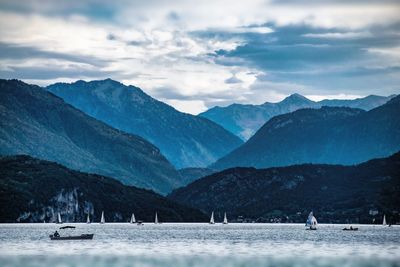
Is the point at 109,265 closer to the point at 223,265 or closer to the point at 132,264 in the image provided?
the point at 132,264

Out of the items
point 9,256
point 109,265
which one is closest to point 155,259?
point 109,265

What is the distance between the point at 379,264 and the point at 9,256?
278 feet

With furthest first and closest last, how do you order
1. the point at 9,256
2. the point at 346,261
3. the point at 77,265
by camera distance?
1. the point at 9,256
2. the point at 346,261
3. the point at 77,265

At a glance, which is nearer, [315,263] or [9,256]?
[315,263]

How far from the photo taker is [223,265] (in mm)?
165000

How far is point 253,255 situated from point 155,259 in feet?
87.8

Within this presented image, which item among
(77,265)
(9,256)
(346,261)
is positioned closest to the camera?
(77,265)

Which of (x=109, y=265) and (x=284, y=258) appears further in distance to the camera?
(x=284, y=258)

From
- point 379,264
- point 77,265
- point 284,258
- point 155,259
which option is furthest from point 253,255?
point 77,265

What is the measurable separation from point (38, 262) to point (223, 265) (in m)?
39.3

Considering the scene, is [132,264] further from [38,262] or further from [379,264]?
[379,264]

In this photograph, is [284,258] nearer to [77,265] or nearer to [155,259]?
[155,259]

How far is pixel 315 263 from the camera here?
560ft

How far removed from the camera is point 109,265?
6462 inches
